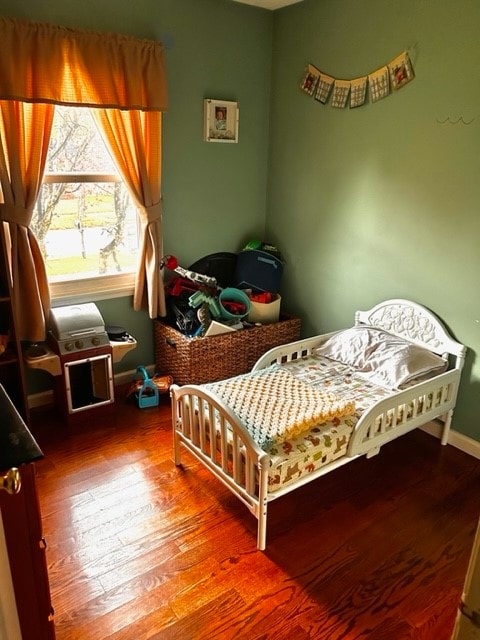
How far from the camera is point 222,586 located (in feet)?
6.20

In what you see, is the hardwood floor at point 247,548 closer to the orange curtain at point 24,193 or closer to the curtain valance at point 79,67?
the orange curtain at point 24,193

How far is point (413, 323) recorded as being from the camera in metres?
2.83

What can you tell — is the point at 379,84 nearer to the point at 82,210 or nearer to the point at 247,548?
the point at 82,210

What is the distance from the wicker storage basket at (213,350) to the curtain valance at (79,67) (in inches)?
57.4

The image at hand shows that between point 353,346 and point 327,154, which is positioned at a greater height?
point 327,154

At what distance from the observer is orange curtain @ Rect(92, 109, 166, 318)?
2887 millimetres

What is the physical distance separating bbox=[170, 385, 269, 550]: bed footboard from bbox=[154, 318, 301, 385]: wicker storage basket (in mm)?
599

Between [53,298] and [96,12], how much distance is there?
1.67 m

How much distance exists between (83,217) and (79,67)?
0.86 meters

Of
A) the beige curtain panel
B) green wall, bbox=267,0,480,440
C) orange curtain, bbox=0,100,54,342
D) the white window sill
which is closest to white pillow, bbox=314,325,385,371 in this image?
green wall, bbox=267,0,480,440

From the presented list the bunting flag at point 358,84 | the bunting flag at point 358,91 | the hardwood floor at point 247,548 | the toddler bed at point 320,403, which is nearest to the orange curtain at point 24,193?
the hardwood floor at point 247,548

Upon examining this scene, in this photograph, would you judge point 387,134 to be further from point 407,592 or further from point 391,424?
point 407,592

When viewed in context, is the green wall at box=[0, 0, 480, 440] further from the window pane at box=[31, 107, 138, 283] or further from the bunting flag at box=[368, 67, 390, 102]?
the window pane at box=[31, 107, 138, 283]

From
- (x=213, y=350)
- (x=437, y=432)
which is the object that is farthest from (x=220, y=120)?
(x=437, y=432)
